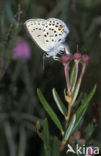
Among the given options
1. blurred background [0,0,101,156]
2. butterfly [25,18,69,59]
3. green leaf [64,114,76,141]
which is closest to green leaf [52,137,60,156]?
green leaf [64,114,76,141]

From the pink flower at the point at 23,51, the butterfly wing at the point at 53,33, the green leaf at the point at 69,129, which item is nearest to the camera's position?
the green leaf at the point at 69,129

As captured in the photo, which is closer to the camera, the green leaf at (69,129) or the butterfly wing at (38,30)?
the green leaf at (69,129)

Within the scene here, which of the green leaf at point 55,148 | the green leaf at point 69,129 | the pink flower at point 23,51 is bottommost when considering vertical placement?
the green leaf at point 55,148

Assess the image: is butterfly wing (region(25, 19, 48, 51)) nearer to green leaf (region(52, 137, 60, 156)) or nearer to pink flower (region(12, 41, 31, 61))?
green leaf (region(52, 137, 60, 156))

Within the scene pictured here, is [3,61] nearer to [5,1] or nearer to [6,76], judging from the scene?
[6,76]

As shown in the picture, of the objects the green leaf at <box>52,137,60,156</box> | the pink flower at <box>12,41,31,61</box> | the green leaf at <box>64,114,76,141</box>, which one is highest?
the pink flower at <box>12,41,31,61</box>

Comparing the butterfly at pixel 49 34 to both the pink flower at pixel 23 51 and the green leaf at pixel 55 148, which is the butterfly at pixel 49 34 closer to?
the green leaf at pixel 55 148

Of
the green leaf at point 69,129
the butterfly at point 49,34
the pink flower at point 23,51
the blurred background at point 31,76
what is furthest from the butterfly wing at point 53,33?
the pink flower at point 23,51
